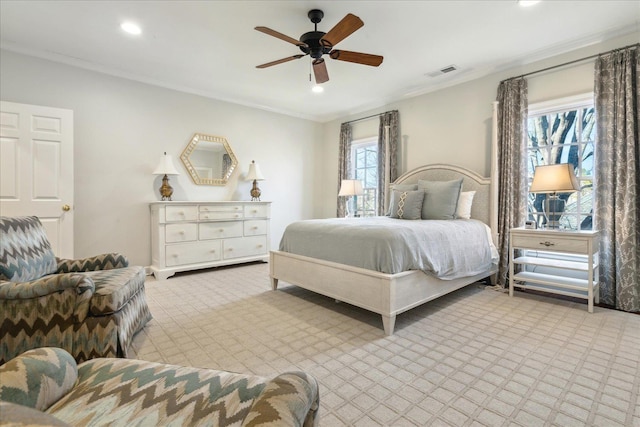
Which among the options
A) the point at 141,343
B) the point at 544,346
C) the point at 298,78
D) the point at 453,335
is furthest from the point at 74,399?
the point at 298,78

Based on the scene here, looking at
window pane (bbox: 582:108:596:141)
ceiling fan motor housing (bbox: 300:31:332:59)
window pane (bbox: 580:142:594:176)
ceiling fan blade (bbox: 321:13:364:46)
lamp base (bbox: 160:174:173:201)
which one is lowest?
lamp base (bbox: 160:174:173:201)

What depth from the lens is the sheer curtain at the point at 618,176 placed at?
2.77 metres

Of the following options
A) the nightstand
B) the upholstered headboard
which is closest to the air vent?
the upholstered headboard

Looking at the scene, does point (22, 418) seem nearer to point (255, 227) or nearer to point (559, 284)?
point (559, 284)

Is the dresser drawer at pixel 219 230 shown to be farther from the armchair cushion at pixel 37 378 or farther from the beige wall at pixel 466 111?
the armchair cushion at pixel 37 378

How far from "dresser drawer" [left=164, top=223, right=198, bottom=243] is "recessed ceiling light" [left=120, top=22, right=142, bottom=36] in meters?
2.18

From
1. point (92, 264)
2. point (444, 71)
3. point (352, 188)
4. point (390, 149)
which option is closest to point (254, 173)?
point (352, 188)

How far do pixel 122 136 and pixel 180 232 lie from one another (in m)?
1.47

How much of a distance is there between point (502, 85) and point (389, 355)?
344cm

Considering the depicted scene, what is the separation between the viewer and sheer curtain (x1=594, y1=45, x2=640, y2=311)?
2.77 metres

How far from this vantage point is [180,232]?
408cm

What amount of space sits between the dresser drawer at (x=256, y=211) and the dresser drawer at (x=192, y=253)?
24.5 inches

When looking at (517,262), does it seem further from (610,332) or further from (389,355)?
(389,355)

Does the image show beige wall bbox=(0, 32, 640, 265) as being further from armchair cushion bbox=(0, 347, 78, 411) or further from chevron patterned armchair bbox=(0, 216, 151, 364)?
armchair cushion bbox=(0, 347, 78, 411)
